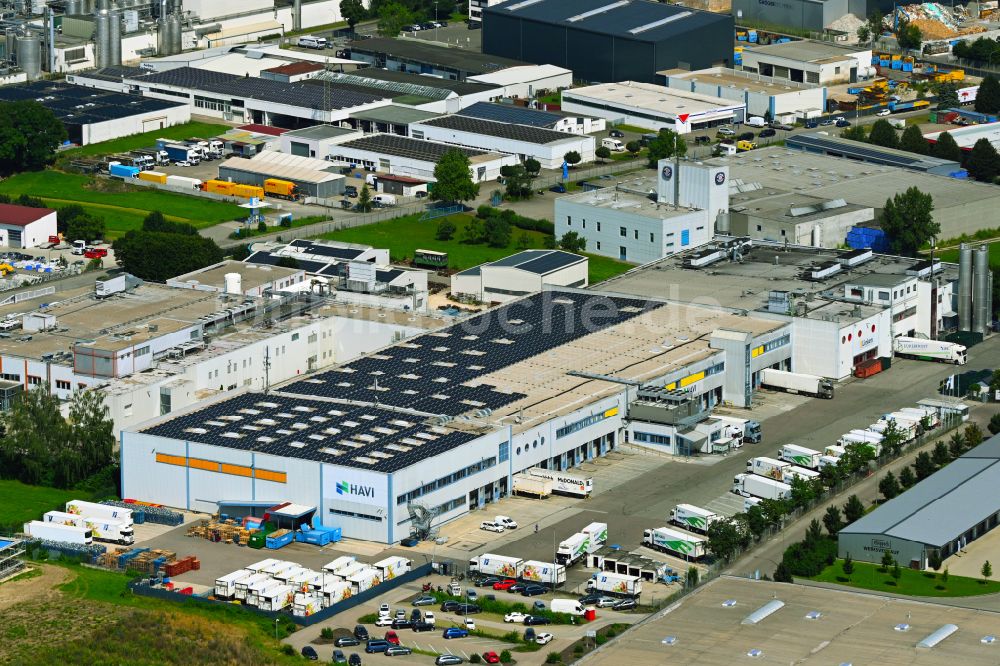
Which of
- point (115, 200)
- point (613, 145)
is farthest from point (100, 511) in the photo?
point (613, 145)

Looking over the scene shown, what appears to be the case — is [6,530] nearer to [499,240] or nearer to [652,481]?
[652,481]

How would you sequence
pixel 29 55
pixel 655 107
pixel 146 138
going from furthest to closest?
pixel 29 55 → pixel 655 107 → pixel 146 138

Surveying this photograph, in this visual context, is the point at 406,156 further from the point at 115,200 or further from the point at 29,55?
the point at 29,55

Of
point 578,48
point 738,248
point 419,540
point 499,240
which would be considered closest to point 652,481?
point 419,540

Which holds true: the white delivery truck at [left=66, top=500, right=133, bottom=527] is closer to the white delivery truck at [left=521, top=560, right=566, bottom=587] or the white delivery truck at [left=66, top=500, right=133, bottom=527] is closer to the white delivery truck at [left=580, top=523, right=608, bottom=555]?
the white delivery truck at [left=521, top=560, right=566, bottom=587]

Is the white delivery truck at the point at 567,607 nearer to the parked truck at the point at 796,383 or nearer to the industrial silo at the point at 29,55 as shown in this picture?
the parked truck at the point at 796,383

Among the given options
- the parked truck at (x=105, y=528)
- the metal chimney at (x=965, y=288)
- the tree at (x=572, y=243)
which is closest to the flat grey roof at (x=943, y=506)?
the metal chimney at (x=965, y=288)

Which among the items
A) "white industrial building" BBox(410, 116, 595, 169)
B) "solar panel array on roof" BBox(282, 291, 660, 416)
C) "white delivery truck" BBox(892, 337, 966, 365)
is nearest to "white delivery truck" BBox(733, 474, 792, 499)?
"solar panel array on roof" BBox(282, 291, 660, 416)
